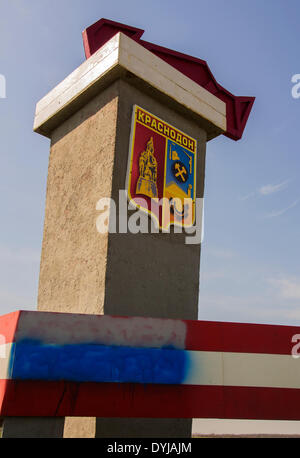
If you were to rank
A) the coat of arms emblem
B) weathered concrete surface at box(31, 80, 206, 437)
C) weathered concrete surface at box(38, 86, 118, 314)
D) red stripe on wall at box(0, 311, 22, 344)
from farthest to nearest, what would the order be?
the coat of arms emblem, weathered concrete surface at box(38, 86, 118, 314), weathered concrete surface at box(31, 80, 206, 437), red stripe on wall at box(0, 311, 22, 344)

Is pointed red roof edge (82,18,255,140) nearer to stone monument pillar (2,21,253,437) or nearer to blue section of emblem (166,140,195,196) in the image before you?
stone monument pillar (2,21,253,437)

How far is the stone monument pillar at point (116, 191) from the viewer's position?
23.9 ft

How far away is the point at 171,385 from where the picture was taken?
5617 millimetres

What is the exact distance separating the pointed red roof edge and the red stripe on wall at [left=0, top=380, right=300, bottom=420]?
232 inches

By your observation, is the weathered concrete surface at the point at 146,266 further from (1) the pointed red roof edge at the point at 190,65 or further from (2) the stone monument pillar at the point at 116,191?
(1) the pointed red roof edge at the point at 190,65

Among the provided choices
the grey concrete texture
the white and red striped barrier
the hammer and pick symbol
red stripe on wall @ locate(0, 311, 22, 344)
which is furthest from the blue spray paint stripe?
the hammer and pick symbol

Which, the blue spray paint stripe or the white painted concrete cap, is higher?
the white painted concrete cap

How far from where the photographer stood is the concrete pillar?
7242 millimetres

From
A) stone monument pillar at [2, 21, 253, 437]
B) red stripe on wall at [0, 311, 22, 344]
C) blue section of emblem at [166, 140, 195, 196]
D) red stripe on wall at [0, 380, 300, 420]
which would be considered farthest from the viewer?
blue section of emblem at [166, 140, 195, 196]

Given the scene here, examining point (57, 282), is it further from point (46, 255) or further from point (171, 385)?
point (171, 385)

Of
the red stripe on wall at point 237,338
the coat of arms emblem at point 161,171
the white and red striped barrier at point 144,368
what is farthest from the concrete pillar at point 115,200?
the red stripe on wall at point 237,338

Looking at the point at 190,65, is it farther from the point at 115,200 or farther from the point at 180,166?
the point at 115,200
